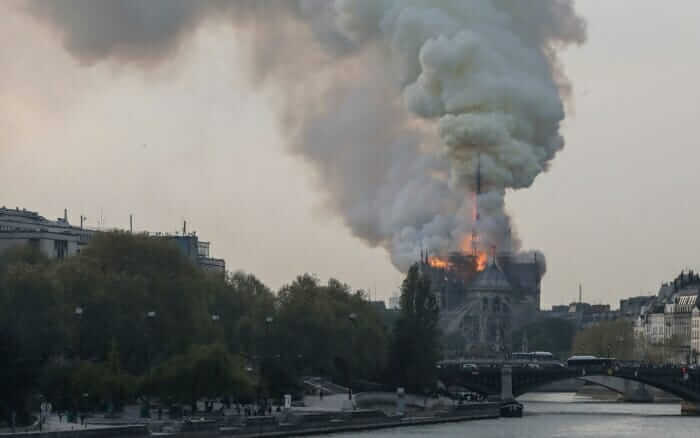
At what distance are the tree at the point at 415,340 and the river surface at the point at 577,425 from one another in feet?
18.6

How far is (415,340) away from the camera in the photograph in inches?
4129

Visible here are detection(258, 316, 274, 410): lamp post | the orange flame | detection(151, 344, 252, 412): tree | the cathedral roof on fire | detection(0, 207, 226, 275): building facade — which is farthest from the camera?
the cathedral roof on fire

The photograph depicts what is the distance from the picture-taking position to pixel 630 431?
8669cm

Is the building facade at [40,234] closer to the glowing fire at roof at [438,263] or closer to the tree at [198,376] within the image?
the tree at [198,376]

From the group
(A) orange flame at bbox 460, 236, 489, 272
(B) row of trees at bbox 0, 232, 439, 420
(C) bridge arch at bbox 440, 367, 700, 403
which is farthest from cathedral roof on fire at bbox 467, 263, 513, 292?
(B) row of trees at bbox 0, 232, 439, 420

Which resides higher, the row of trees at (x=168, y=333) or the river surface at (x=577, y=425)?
the row of trees at (x=168, y=333)

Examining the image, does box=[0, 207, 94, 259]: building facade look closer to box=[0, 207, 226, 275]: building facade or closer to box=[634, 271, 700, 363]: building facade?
box=[0, 207, 226, 275]: building facade

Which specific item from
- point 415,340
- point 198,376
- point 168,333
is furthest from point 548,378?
point 198,376

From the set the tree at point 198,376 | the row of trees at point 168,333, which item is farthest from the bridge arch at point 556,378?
the tree at point 198,376

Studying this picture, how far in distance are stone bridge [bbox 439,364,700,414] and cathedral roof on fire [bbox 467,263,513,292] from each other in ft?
231

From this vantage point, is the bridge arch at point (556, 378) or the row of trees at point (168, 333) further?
the bridge arch at point (556, 378)

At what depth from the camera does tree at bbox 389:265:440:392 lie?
104m

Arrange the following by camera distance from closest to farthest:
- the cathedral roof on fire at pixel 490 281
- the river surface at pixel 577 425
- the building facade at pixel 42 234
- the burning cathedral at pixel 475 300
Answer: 1. the river surface at pixel 577 425
2. the building facade at pixel 42 234
3. the burning cathedral at pixel 475 300
4. the cathedral roof on fire at pixel 490 281

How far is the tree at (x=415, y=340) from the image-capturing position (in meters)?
104
